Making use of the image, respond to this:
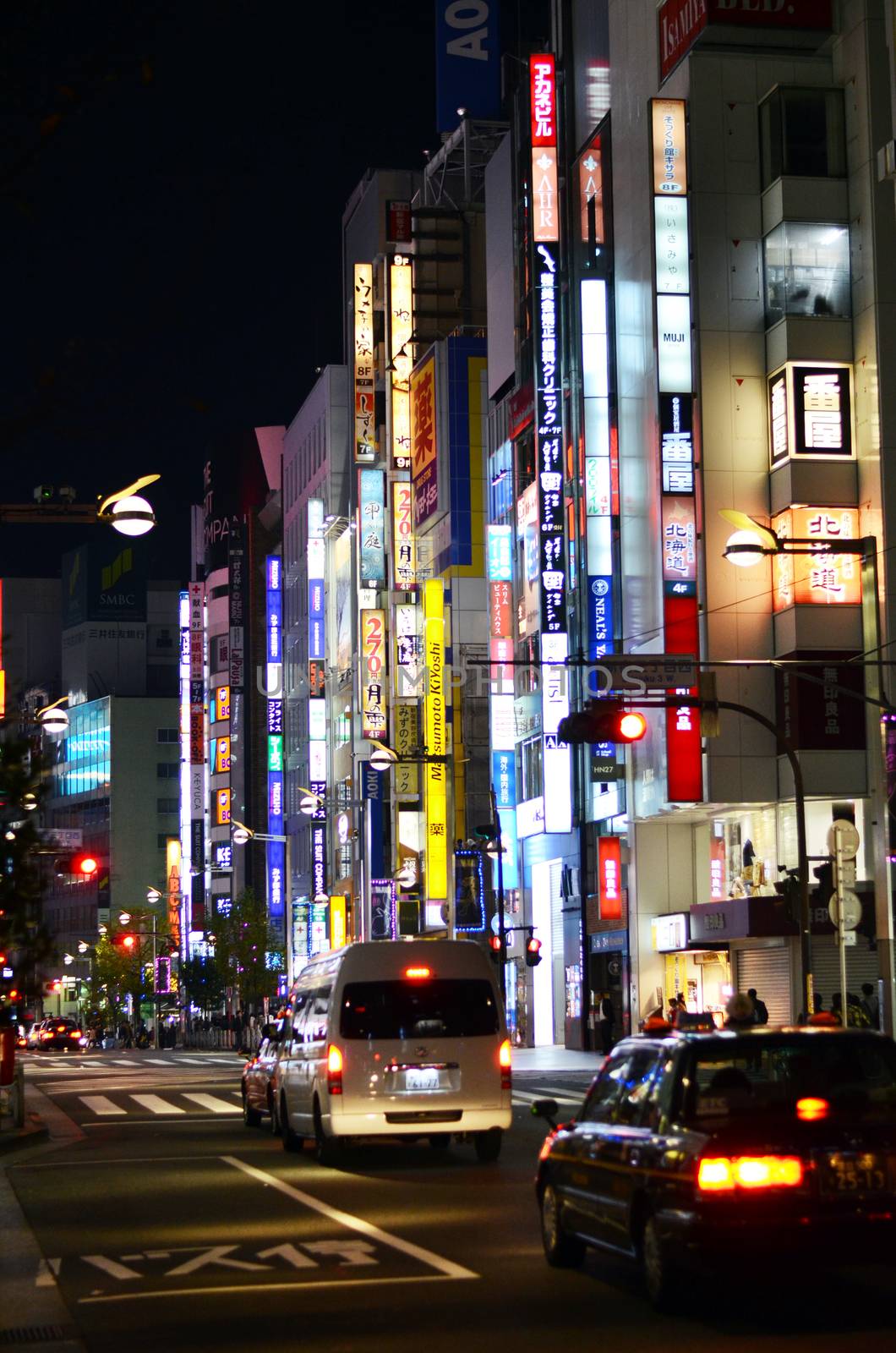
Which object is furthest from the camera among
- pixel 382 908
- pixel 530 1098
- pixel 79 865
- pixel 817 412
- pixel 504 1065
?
pixel 382 908

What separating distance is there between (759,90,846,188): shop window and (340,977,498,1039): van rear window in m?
29.0

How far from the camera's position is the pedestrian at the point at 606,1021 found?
5297cm

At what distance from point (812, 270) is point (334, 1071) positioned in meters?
29.3

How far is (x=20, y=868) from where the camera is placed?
20.0 meters

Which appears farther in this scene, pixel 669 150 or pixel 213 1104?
pixel 669 150

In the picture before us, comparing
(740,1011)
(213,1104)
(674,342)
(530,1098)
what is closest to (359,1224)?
(740,1011)

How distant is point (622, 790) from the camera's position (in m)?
52.8

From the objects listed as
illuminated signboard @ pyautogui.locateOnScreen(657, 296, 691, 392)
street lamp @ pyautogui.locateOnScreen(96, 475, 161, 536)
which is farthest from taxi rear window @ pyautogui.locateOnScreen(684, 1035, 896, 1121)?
illuminated signboard @ pyautogui.locateOnScreen(657, 296, 691, 392)

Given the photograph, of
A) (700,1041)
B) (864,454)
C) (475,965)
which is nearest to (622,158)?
(864,454)

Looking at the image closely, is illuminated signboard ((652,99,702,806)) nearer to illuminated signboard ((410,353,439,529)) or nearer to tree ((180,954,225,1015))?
illuminated signboard ((410,353,439,529))

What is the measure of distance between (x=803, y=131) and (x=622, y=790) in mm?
16488

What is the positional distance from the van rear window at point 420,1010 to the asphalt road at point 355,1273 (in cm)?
137

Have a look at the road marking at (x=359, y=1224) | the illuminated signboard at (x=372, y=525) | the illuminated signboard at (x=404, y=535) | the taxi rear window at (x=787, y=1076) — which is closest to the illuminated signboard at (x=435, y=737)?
the illuminated signboard at (x=404, y=535)

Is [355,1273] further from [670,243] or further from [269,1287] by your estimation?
[670,243]
